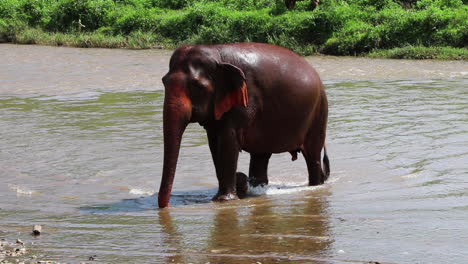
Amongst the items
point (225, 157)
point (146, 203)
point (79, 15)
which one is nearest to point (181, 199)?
point (146, 203)

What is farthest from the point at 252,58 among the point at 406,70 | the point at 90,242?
the point at 406,70

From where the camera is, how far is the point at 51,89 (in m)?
18.5

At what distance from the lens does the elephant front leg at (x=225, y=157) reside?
27.8 ft

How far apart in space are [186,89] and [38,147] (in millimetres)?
4292

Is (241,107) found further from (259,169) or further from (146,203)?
(146,203)

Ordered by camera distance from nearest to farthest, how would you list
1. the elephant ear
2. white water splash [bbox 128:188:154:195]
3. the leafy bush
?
the elephant ear
white water splash [bbox 128:188:154:195]
the leafy bush

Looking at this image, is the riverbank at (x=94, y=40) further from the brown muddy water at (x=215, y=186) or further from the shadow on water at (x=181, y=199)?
the shadow on water at (x=181, y=199)

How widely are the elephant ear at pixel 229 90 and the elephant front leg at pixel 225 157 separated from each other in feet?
0.83

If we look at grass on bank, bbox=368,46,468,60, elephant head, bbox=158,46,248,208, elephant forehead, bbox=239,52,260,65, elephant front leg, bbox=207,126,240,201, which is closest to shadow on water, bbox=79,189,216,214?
elephant front leg, bbox=207,126,240,201

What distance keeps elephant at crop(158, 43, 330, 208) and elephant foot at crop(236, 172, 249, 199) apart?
0.5 inches

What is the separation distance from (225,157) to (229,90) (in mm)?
654

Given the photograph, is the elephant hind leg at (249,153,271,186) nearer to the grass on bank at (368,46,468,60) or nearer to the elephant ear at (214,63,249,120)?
the elephant ear at (214,63,249,120)

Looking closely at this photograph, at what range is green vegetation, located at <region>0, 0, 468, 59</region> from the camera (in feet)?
78.7

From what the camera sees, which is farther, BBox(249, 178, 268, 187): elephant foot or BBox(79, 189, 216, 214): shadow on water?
BBox(249, 178, 268, 187): elephant foot
